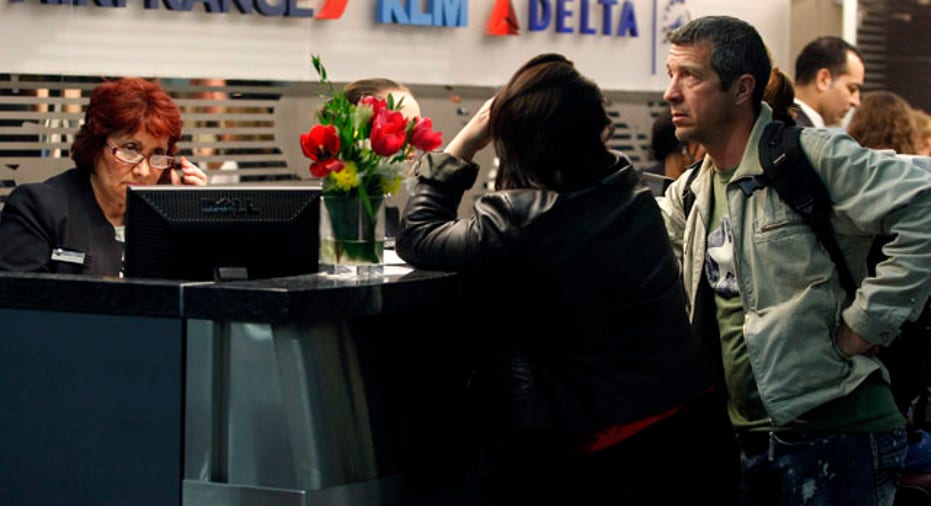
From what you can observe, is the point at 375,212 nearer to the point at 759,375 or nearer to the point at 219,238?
the point at 219,238

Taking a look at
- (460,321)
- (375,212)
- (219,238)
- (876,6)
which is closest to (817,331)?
(460,321)

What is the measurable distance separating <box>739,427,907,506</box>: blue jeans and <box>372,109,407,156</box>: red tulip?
1201 millimetres

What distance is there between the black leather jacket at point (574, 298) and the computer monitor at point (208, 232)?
1.20ft

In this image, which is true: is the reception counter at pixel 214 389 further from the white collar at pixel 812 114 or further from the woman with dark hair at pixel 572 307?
the white collar at pixel 812 114

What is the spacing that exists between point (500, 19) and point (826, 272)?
14.8ft

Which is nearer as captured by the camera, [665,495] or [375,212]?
[665,495]

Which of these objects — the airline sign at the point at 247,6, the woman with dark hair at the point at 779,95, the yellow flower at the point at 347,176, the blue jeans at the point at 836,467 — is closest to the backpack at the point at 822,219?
the blue jeans at the point at 836,467

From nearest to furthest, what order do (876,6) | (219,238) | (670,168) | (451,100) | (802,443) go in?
(219,238) → (802,443) → (670,168) → (451,100) → (876,6)

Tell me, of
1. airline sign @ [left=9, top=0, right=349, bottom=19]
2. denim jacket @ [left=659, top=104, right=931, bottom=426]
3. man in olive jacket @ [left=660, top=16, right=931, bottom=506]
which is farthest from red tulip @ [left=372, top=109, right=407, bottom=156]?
airline sign @ [left=9, top=0, right=349, bottom=19]

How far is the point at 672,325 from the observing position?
3.52 meters

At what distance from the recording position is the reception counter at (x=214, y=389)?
3371 mm

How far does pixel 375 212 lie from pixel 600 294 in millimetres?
634

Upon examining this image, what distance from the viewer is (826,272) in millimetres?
3816

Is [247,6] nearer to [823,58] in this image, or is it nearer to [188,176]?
[188,176]
